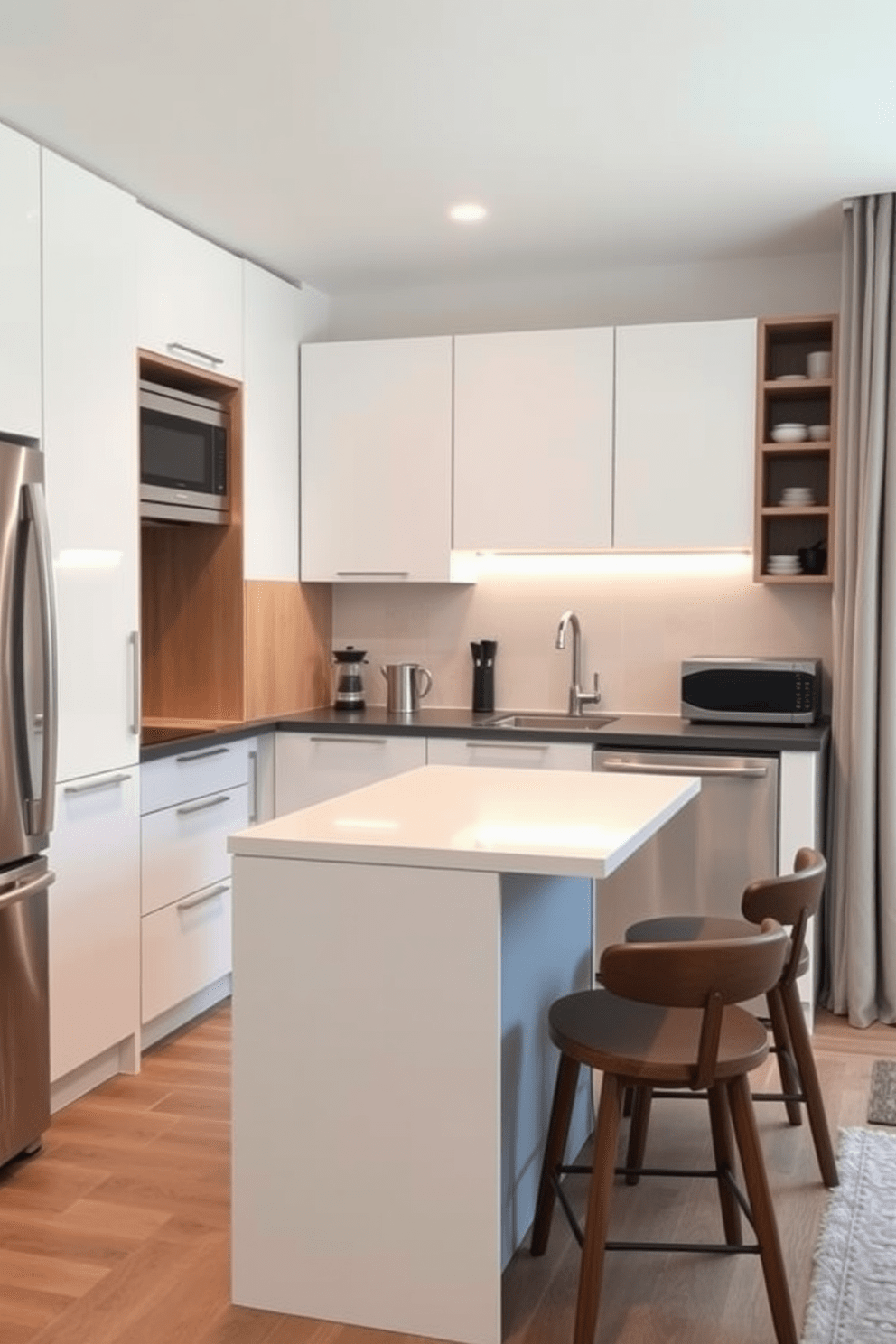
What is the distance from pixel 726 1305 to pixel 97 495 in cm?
248

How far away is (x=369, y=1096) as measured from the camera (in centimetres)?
248

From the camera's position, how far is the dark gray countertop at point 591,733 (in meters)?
4.19

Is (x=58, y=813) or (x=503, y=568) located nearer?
(x=58, y=813)

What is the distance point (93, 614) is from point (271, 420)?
1.48 m

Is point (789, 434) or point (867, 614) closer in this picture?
point (867, 614)

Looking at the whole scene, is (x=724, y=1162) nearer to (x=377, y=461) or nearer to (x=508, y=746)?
(x=508, y=746)

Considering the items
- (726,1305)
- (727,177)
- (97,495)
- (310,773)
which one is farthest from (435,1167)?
(727,177)

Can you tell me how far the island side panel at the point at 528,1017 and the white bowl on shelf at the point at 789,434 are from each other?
1980 millimetres

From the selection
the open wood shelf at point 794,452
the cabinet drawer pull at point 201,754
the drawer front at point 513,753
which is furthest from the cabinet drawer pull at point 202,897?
the open wood shelf at point 794,452

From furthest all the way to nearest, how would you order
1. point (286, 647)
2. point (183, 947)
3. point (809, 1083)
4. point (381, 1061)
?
point (286, 647), point (183, 947), point (809, 1083), point (381, 1061)

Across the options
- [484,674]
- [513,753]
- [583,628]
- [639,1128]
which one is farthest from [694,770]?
[639,1128]

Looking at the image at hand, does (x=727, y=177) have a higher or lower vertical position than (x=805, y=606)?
higher

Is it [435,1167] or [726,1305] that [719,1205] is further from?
[435,1167]

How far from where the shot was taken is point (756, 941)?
226cm
